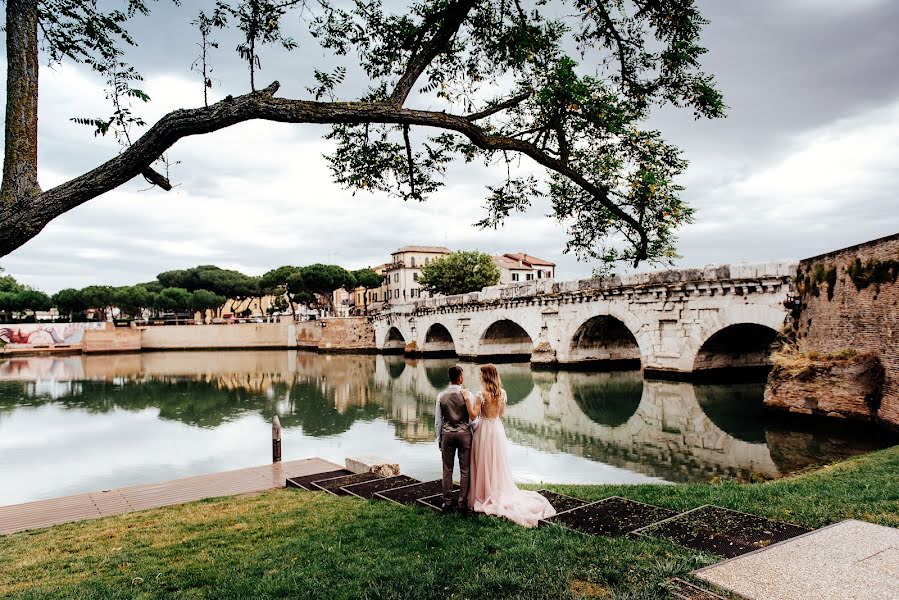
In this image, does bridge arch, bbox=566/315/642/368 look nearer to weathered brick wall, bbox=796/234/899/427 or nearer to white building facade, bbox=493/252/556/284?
weathered brick wall, bbox=796/234/899/427

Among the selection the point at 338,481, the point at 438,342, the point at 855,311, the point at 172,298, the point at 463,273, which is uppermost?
the point at 463,273

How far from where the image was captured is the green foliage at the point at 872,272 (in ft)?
40.1

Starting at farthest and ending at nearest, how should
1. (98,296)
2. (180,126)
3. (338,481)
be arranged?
(98,296)
(338,481)
(180,126)

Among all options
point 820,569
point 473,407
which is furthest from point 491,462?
point 820,569

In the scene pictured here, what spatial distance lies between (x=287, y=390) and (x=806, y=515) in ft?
79.6

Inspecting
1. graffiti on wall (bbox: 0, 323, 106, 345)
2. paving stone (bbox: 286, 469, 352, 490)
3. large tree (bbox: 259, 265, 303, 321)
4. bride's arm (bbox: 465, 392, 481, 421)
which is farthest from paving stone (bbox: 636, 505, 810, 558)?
graffiti on wall (bbox: 0, 323, 106, 345)

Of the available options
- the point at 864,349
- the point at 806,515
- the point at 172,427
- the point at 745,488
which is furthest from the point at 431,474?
the point at 172,427

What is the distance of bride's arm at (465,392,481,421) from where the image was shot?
20.7 ft

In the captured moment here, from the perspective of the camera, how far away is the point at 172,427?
61.3ft

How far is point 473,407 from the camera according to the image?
21.1 ft

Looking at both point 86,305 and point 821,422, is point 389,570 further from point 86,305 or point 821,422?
point 86,305

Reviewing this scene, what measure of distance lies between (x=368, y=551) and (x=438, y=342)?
3903 cm

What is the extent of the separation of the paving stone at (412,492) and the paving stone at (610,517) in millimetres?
1816

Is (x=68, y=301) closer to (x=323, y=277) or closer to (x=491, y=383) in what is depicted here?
(x=323, y=277)
